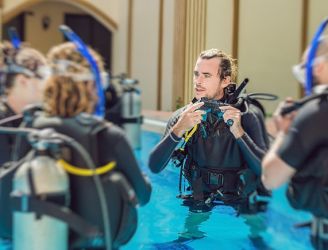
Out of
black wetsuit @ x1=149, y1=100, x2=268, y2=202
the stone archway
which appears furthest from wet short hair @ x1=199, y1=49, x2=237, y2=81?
the stone archway

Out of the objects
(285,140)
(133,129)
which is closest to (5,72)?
(133,129)

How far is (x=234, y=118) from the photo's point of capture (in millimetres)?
2727

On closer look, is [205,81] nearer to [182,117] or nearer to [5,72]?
[182,117]

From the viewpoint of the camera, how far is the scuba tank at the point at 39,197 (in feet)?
5.49

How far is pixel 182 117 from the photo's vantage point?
8.79 feet

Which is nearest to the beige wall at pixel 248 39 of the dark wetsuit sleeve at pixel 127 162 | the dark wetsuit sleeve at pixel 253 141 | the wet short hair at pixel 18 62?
the dark wetsuit sleeve at pixel 253 141

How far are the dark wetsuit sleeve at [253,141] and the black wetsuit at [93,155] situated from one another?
3.14 ft

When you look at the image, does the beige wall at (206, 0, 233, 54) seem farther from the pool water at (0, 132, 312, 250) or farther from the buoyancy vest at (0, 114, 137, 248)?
the buoyancy vest at (0, 114, 137, 248)

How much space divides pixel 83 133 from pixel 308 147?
0.71 m

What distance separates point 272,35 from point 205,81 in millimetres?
4111

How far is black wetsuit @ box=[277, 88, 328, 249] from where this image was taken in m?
1.65

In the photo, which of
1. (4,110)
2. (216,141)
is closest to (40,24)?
(216,141)

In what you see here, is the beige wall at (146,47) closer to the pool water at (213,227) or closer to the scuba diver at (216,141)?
the pool water at (213,227)

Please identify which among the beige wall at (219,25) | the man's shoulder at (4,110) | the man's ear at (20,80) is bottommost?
the man's shoulder at (4,110)
